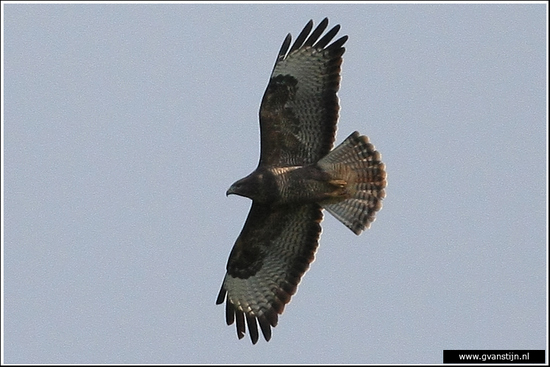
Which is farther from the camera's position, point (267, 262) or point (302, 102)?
point (267, 262)

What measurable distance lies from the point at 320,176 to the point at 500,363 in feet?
9.93

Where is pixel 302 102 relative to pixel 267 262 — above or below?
above

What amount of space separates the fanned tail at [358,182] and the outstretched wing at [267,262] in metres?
0.37

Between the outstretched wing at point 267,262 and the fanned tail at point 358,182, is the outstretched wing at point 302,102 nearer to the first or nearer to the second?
the fanned tail at point 358,182

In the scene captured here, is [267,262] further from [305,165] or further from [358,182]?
[358,182]

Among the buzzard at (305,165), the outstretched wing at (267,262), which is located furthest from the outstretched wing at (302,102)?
the outstretched wing at (267,262)

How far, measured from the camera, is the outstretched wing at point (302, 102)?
13.6 m

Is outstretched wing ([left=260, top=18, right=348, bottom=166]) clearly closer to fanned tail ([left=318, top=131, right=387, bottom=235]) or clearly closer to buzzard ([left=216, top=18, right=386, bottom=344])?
buzzard ([left=216, top=18, right=386, bottom=344])

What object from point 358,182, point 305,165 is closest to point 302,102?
point 305,165

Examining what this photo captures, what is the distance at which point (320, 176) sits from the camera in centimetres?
1349

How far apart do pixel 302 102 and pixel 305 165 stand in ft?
2.41

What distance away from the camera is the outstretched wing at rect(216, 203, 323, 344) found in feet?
45.6

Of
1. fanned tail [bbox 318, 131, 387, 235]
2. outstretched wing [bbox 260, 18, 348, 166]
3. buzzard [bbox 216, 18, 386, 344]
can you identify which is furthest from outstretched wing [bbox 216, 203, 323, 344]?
outstretched wing [bbox 260, 18, 348, 166]

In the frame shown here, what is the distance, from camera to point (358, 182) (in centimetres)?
1377
